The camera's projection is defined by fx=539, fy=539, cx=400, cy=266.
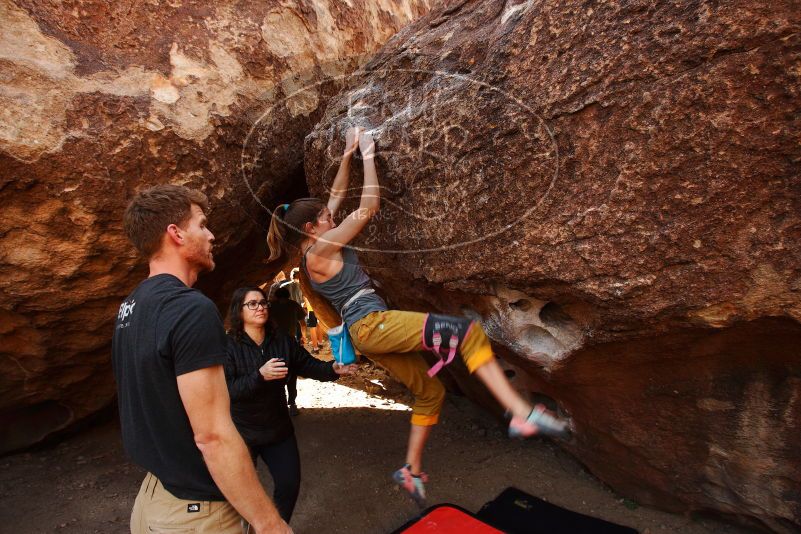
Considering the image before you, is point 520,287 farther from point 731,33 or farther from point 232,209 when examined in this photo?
point 232,209

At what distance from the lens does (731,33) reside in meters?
1.77

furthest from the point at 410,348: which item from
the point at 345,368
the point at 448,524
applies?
the point at 448,524

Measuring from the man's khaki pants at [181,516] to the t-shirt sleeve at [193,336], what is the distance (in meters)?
0.44

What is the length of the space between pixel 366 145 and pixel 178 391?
5.43ft

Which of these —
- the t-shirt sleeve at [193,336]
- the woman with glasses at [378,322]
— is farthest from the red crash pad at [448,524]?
the t-shirt sleeve at [193,336]

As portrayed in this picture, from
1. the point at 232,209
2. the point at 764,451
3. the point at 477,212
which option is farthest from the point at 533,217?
the point at 232,209

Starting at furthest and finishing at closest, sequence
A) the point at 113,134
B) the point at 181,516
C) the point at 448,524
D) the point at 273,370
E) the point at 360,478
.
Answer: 1. the point at 360,478
2. the point at 113,134
3. the point at 448,524
4. the point at 273,370
5. the point at 181,516

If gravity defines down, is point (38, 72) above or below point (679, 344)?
above

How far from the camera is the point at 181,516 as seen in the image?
151cm

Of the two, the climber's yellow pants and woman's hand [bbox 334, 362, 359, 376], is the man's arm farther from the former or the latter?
woman's hand [bbox 334, 362, 359, 376]

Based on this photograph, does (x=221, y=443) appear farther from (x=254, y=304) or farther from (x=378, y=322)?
(x=254, y=304)

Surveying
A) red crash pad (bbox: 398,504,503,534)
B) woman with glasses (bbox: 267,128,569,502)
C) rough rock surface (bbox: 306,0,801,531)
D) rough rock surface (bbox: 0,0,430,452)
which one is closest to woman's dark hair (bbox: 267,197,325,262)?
woman with glasses (bbox: 267,128,569,502)

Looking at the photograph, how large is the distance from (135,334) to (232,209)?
211 centimetres

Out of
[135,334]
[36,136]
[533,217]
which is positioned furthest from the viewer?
[36,136]
